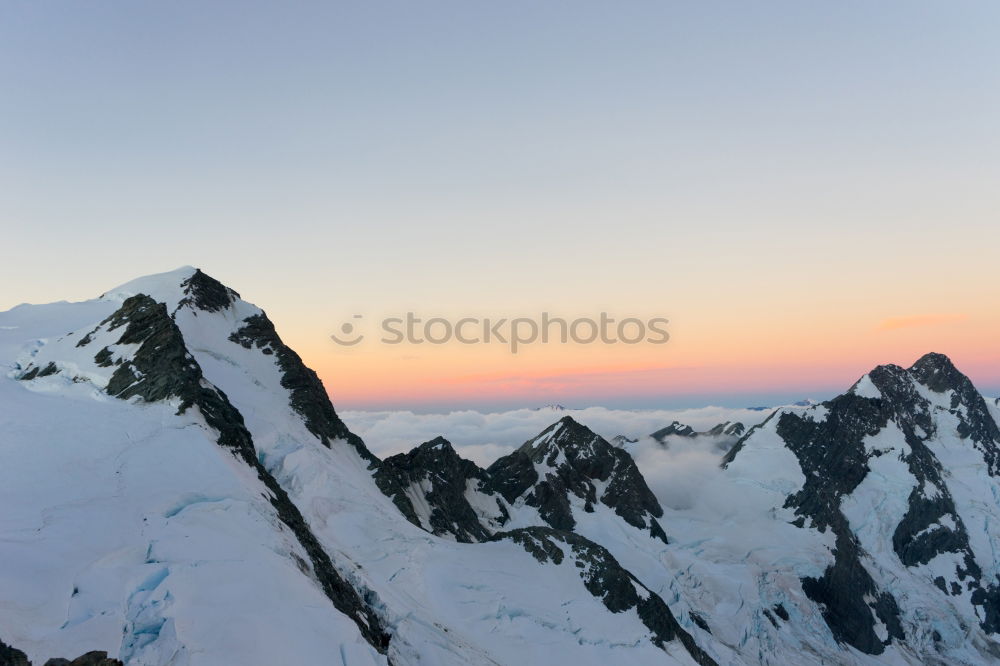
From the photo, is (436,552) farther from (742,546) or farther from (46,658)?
(742,546)

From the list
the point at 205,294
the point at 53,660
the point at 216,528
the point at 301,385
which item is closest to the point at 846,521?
the point at 301,385

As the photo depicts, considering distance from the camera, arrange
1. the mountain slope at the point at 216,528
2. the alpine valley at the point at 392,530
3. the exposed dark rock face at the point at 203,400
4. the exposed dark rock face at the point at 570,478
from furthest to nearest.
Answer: the exposed dark rock face at the point at 570,478 → the exposed dark rock face at the point at 203,400 → the alpine valley at the point at 392,530 → the mountain slope at the point at 216,528

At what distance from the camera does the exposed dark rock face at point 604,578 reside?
78.5 meters

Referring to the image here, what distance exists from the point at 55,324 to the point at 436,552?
57.5m

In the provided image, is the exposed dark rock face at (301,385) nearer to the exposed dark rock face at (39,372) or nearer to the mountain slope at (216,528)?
the mountain slope at (216,528)

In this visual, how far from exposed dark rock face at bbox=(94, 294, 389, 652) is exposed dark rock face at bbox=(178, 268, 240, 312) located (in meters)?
30.9

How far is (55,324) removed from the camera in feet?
275

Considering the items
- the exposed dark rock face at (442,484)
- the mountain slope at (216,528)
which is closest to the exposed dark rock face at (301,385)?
the mountain slope at (216,528)

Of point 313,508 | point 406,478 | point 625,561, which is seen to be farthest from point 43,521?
point 625,561

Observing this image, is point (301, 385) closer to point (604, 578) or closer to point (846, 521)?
point (604, 578)

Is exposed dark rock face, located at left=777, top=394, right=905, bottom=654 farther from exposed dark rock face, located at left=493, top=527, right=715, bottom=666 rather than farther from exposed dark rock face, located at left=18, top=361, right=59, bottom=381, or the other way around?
exposed dark rock face, located at left=18, top=361, right=59, bottom=381

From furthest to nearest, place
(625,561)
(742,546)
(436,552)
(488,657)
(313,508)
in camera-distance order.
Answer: (742,546), (625,561), (436,552), (313,508), (488,657)

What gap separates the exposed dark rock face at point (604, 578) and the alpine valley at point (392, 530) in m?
0.40

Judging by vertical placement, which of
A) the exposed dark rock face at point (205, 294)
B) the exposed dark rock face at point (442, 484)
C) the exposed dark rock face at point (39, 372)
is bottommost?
the exposed dark rock face at point (442, 484)
